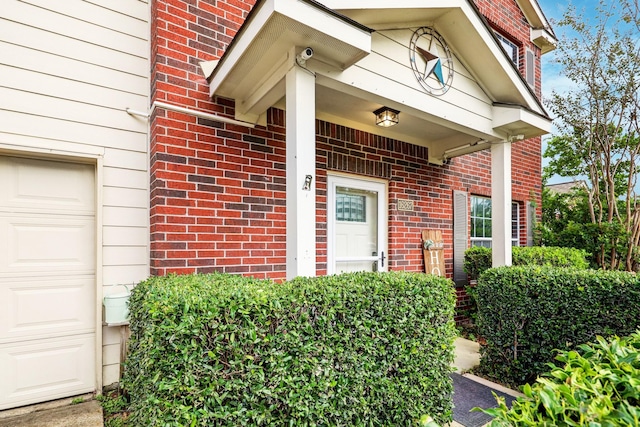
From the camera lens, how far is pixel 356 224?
4.31 meters

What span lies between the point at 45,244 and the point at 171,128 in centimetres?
149

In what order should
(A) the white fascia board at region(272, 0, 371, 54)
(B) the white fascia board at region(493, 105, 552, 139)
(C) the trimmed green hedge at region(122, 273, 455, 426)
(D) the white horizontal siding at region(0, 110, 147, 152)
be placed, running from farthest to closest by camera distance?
1. (B) the white fascia board at region(493, 105, 552, 139)
2. (D) the white horizontal siding at region(0, 110, 147, 152)
3. (A) the white fascia board at region(272, 0, 371, 54)
4. (C) the trimmed green hedge at region(122, 273, 455, 426)

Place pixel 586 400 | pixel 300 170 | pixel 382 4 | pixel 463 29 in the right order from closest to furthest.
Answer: pixel 586 400 < pixel 300 170 < pixel 382 4 < pixel 463 29

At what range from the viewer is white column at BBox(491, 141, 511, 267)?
421cm

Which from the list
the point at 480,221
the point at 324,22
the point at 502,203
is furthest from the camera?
the point at 480,221

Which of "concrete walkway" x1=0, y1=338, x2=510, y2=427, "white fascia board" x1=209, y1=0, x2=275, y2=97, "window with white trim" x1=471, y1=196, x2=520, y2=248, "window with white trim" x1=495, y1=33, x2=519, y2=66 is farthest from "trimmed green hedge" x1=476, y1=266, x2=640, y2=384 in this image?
"window with white trim" x1=495, y1=33, x2=519, y2=66

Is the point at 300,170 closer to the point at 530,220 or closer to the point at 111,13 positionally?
the point at 111,13

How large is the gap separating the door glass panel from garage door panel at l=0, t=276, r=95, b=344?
8.68ft

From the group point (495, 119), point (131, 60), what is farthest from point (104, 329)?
point (495, 119)

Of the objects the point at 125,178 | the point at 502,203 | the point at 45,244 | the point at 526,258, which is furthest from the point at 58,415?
the point at 526,258

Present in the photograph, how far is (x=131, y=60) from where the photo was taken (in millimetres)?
3115

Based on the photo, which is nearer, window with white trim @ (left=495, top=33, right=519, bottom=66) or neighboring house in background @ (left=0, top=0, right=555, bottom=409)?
neighboring house in background @ (left=0, top=0, right=555, bottom=409)

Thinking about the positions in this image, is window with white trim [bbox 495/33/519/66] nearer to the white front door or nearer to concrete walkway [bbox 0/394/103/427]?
the white front door

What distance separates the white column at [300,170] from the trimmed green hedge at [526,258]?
3.58 m
